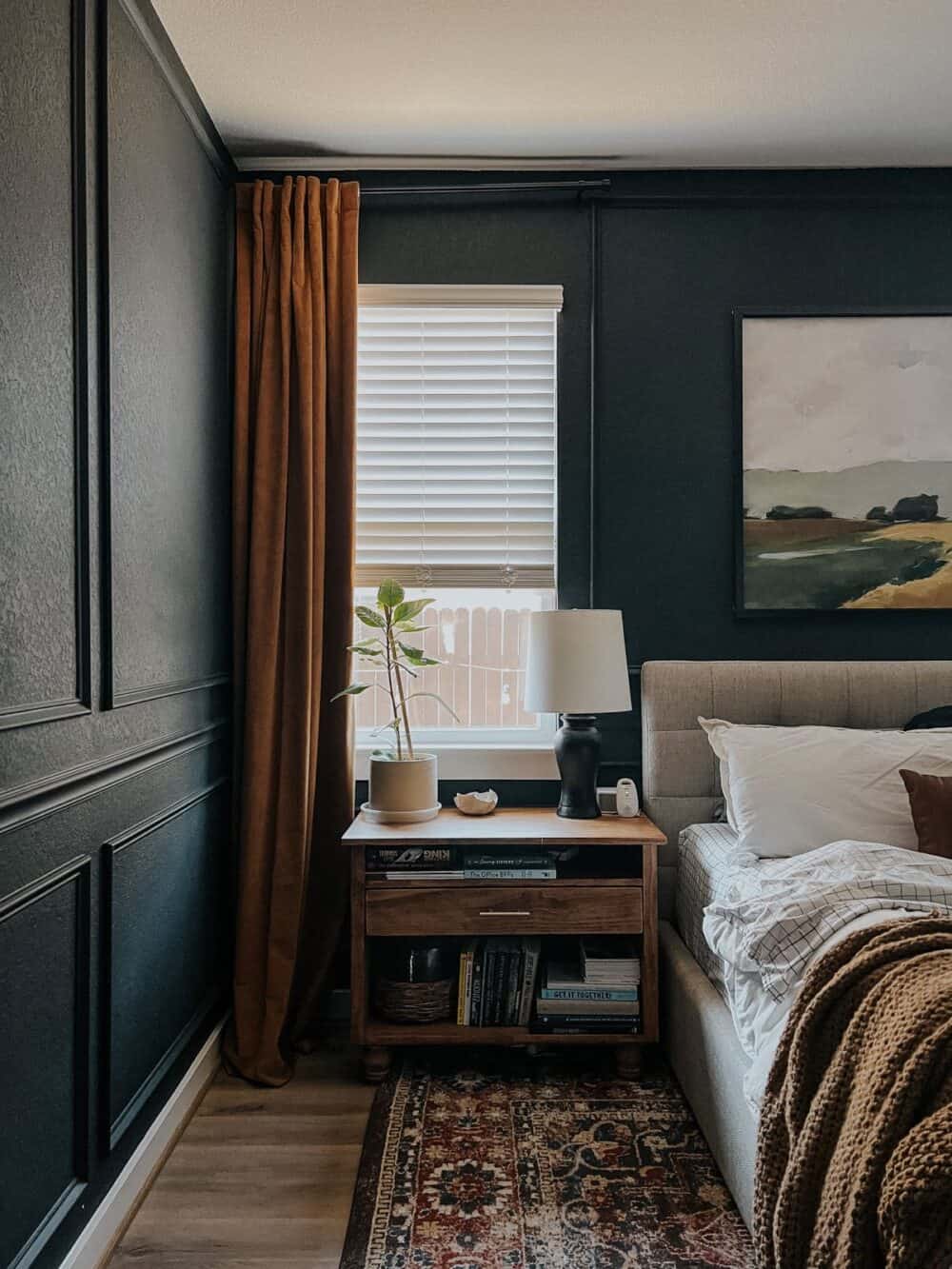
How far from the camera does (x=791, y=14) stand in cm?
236

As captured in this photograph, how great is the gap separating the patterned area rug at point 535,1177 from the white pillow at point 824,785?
2.46 feet

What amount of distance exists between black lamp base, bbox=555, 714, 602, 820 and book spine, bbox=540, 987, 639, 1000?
474 millimetres

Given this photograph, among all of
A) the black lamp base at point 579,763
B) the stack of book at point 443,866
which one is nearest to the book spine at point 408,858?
the stack of book at point 443,866

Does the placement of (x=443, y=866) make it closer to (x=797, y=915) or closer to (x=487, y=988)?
(x=487, y=988)

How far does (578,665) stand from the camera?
2.85 metres

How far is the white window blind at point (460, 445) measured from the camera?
10.6ft

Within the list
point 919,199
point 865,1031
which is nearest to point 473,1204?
point 865,1031

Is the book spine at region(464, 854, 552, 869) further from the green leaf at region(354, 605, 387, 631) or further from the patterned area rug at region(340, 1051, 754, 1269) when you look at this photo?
the green leaf at region(354, 605, 387, 631)

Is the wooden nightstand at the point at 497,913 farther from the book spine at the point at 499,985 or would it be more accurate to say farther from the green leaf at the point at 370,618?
the green leaf at the point at 370,618

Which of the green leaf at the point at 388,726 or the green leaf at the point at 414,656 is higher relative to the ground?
the green leaf at the point at 414,656

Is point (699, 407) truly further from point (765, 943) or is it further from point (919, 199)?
point (765, 943)

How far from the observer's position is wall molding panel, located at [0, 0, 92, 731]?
1.87 meters

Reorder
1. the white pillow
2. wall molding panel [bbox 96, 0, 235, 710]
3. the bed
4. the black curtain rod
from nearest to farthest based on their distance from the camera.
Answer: wall molding panel [bbox 96, 0, 235, 710] < the white pillow < the bed < the black curtain rod

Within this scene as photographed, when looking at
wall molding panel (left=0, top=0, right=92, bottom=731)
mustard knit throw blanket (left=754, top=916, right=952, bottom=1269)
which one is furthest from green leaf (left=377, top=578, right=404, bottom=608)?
mustard knit throw blanket (left=754, top=916, right=952, bottom=1269)
